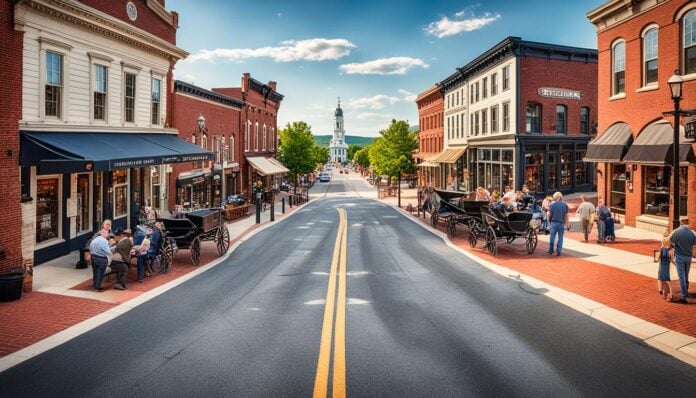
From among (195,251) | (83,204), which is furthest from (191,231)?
(83,204)

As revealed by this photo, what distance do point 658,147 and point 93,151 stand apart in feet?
66.3

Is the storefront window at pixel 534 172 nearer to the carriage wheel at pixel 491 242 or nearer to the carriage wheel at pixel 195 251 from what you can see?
the carriage wheel at pixel 491 242

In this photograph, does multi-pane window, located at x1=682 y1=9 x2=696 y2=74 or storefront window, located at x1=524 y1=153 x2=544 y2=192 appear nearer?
multi-pane window, located at x1=682 y1=9 x2=696 y2=74

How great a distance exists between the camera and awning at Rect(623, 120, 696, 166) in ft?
52.2

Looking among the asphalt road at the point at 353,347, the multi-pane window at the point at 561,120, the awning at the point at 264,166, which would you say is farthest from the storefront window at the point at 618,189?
the awning at the point at 264,166

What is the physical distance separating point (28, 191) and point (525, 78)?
29.7 metres

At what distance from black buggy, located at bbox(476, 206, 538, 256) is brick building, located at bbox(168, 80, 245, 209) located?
1427cm

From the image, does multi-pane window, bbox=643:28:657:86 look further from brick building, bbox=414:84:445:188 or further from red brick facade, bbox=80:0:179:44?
brick building, bbox=414:84:445:188

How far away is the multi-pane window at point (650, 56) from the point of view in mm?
18422

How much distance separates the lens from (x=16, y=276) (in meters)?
10.1

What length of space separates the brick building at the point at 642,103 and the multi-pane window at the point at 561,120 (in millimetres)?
11218

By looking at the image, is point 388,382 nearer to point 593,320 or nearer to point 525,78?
point 593,320

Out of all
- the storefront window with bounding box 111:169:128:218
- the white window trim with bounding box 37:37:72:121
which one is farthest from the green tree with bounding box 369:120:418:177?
the white window trim with bounding box 37:37:72:121

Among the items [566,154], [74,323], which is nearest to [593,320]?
[74,323]
